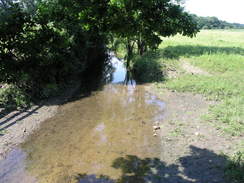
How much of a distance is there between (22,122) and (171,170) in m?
5.70

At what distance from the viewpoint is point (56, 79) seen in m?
12.2

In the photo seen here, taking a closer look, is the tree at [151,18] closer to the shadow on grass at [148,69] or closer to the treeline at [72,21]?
the treeline at [72,21]

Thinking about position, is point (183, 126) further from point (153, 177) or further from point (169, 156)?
point (153, 177)

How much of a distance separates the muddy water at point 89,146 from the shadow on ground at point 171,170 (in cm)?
3

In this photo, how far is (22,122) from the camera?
27.2 feet

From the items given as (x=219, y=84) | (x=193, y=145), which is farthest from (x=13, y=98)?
(x=219, y=84)

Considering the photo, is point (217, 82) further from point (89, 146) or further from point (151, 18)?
point (151, 18)

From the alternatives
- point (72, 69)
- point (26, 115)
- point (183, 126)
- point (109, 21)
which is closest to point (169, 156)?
point (183, 126)

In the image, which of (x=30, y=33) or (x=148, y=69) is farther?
(x=148, y=69)

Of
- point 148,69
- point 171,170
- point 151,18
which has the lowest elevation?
point 171,170

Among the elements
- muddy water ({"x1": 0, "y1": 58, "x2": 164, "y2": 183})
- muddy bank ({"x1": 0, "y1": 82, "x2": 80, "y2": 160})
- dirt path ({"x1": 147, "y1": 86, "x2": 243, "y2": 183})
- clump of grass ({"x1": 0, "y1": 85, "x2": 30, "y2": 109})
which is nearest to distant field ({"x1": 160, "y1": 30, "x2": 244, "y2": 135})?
dirt path ({"x1": 147, "y1": 86, "x2": 243, "y2": 183})

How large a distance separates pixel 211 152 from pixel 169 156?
116cm

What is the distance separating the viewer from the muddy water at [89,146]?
5.65 m

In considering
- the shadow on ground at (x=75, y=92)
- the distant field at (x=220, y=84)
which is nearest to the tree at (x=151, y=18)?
the distant field at (x=220, y=84)
